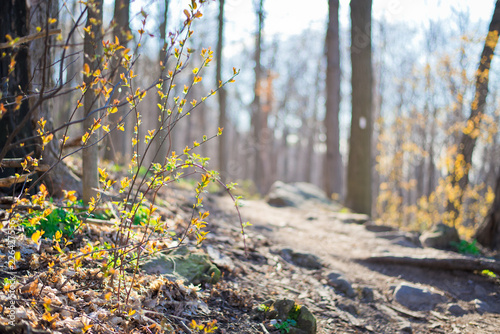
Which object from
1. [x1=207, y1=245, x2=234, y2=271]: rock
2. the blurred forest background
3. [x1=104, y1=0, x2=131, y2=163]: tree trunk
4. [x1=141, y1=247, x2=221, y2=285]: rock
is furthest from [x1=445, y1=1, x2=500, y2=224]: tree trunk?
[x1=104, y1=0, x2=131, y2=163]: tree trunk

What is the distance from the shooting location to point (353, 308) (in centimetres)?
346

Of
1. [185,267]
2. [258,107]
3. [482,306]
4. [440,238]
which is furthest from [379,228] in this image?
[258,107]

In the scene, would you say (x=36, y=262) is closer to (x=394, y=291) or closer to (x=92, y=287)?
(x=92, y=287)

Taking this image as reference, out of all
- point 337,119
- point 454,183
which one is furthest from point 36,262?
point 337,119

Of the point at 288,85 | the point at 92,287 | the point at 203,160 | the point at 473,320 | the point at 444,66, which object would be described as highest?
the point at 288,85

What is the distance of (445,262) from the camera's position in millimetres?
4277

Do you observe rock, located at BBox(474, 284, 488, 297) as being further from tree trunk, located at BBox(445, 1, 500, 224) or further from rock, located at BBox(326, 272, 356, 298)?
tree trunk, located at BBox(445, 1, 500, 224)

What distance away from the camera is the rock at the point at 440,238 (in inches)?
214

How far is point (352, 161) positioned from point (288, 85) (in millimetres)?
20155

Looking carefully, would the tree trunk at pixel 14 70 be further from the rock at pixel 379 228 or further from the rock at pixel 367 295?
the rock at pixel 379 228

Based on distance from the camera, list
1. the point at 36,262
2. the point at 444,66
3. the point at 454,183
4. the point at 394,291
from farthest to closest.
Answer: the point at 444,66, the point at 454,183, the point at 394,291, the point at 36,262

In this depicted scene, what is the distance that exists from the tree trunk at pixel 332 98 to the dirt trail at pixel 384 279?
4707mm

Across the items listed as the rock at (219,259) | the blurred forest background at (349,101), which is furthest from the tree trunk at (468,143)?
the rock at (219,259)

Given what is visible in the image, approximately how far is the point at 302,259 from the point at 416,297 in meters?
1.28
